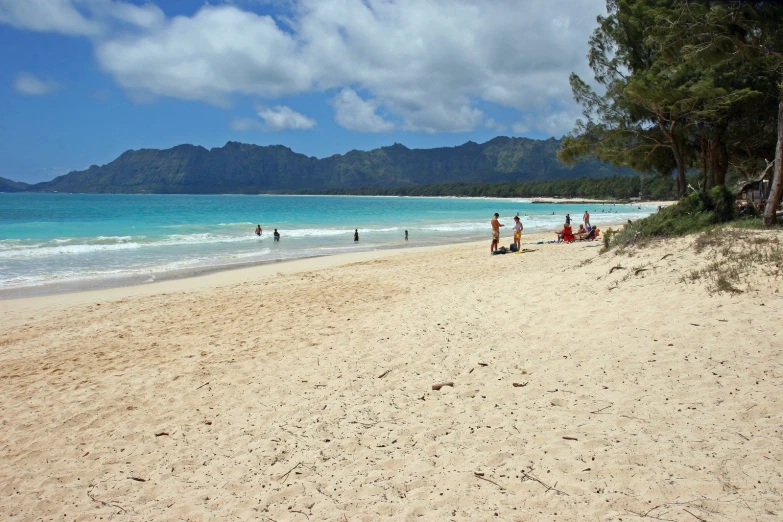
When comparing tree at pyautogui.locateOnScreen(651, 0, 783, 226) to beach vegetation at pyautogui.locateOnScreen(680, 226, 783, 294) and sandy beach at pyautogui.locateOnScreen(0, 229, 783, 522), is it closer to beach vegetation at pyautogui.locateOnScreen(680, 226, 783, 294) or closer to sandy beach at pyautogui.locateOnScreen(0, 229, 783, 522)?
beach vegetation at pyautogui.locateOnScreen(680, 226, 783, 294)

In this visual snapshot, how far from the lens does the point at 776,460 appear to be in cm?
338

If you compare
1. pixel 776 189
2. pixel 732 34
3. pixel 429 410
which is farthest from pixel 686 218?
pixel 429 410

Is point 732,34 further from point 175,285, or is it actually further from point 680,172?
point 175,285

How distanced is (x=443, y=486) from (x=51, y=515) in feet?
10.0

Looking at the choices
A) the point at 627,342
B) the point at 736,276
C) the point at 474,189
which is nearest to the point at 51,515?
the point at 627,342

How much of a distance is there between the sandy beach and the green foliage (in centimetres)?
172

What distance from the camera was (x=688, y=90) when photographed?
14.5m

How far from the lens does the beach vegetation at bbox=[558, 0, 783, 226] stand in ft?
34.7

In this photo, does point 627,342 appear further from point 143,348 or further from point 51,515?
point 143,348

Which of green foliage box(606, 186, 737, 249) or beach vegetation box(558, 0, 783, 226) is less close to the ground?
beach vegetation box(558, 0, 783, 226)

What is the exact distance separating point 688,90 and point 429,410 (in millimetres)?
14384

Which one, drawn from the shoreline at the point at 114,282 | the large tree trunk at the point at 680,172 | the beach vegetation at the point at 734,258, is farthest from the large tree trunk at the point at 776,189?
the shoreline at the point at 114,282

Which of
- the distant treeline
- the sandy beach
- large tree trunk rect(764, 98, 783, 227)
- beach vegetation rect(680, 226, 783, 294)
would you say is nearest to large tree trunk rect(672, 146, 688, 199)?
large tree trunk rect(764, 98, 783, 227)

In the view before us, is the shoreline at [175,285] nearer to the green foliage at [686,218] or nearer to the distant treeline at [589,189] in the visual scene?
the green foliage at [686,218]
